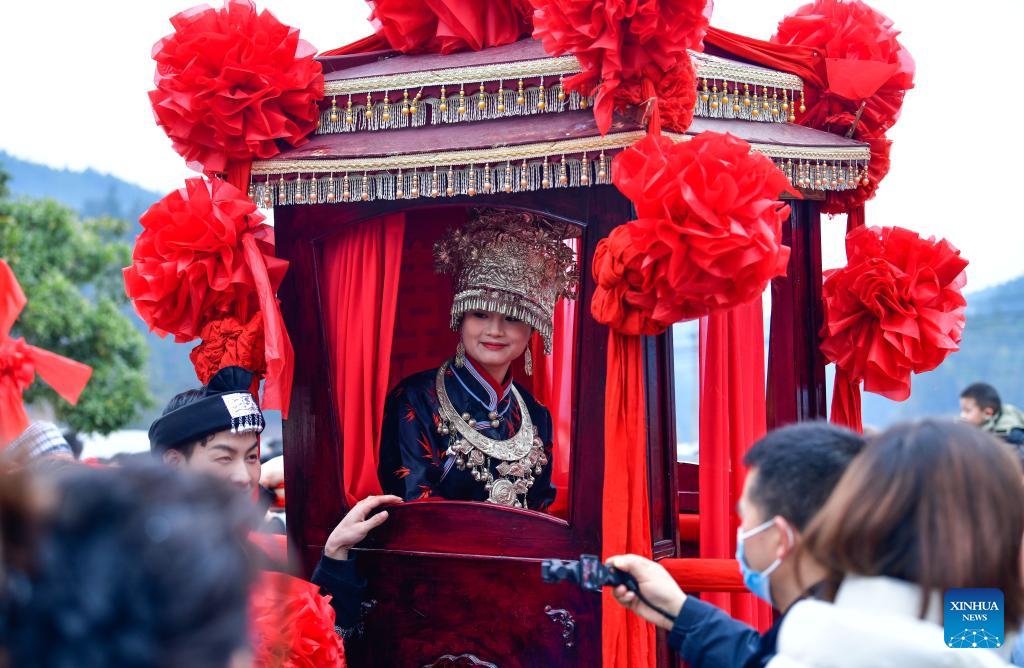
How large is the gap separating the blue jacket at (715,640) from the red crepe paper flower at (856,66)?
1.87 meters

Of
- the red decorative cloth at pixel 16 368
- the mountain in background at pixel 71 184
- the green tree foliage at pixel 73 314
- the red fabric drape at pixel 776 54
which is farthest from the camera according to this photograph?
the mountain in background at pixel 71 184

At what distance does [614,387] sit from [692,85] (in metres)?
0.81

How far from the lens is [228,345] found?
302 centimetres

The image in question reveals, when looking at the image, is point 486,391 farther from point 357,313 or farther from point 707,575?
point 707,575

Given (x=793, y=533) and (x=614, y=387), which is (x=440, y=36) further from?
(x=793, y=533)

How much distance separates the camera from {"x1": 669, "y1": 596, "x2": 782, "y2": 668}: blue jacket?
2045mm

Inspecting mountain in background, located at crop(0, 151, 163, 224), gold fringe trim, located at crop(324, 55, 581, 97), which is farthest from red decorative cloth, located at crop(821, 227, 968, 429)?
mountain in background, located at crop(0, 151, 163, 224)

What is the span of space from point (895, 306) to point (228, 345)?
1990mm

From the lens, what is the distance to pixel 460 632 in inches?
120

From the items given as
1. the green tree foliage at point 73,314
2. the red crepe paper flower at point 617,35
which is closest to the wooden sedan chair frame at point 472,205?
the red crepe paper flower at point 617,35

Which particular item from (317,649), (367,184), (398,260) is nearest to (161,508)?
(317,649)

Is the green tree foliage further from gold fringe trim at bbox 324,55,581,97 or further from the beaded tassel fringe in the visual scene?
gold fringe trim at bbox 324,55,581,97

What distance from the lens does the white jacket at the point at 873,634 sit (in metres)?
1.62

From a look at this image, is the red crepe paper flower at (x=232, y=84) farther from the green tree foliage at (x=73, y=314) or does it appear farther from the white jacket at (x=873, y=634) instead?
the green tree foliage at (x=73, y=314)
